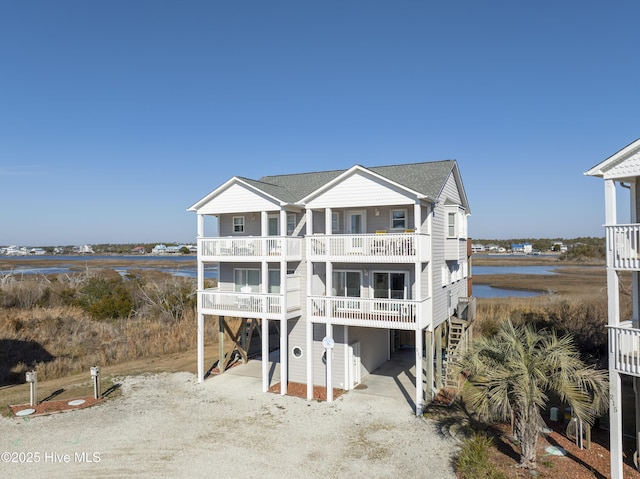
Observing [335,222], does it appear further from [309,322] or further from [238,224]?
[238,224]

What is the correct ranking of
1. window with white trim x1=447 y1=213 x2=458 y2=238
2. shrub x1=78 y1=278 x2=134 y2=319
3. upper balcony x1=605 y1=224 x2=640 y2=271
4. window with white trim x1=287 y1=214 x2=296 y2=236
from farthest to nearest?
shrub x1=78 y1=278 x2=134 y2=319 → window with white trim x1=287 y1=214 x2=296 y2=236 → window with white trim x1=447 y1=213 x2=458 y2=238 → upper balcony x1=605 y1=224 x2=640 y2=271

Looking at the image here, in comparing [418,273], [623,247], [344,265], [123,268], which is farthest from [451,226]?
[123,268]

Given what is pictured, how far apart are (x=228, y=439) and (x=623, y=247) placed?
12.0 meters

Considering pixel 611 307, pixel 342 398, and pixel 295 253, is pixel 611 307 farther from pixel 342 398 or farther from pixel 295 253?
pixel 295 253

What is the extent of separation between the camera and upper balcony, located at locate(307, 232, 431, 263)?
15.3 meters

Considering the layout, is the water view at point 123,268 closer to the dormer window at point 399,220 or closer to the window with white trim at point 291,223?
the window with white trim at point 291,223

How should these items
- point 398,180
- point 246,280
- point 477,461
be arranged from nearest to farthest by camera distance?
point 477,461 → point 398,180 → point 246,280

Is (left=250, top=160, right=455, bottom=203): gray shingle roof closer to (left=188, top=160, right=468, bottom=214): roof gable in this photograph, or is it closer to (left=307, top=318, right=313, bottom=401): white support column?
(left=188, top=160, right=468, bottom=214): roof gable

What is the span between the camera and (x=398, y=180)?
17781 mm

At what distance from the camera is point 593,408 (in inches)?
403

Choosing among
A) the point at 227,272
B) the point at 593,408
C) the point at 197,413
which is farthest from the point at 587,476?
the point at 227,272

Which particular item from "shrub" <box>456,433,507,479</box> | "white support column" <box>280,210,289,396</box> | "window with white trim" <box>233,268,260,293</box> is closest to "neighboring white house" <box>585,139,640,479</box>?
"shrub" <box>456,433,507,479</box>

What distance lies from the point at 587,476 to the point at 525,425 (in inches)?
70.7

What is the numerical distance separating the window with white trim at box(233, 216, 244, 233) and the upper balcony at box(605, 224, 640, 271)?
1453 cm
